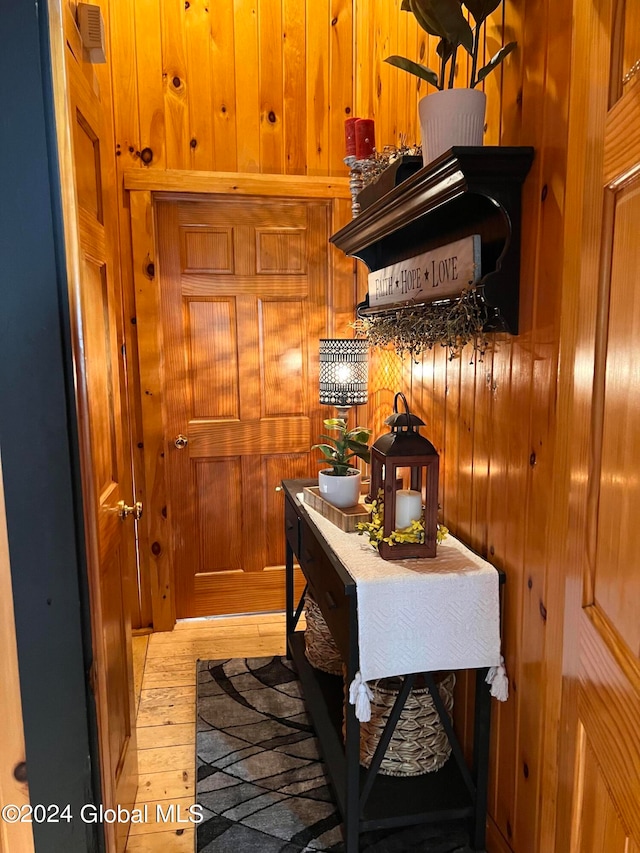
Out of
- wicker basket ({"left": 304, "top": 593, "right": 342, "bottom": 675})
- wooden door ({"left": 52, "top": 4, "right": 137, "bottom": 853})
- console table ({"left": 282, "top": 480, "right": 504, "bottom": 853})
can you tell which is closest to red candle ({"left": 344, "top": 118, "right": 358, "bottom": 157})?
wooden door ({"left": 52, "top": 4, "right": 137, "bottom": 853})

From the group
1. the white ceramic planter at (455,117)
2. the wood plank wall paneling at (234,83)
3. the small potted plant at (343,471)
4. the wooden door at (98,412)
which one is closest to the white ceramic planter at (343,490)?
the small potted plant at (343,471)

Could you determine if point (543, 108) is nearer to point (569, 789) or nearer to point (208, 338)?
point (569, 789)

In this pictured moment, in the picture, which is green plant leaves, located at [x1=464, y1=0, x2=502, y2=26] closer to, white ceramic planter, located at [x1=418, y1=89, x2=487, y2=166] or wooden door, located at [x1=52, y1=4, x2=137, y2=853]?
white ceramic planter, located at [x1=418, y1=89, x2=487, y2=166]

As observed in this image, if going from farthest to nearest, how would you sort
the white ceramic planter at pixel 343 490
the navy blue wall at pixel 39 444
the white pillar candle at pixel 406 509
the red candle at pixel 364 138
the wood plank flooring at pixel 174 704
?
the red candle at pixel 364 138
the white ceramic planter at pixel 343 490
the wood plank flooring at pixel 174 704
the white pillar candle at pixel 406 509
the navy blue wall at pixel 39 444

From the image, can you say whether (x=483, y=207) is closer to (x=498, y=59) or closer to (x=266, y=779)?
(x=498, y=59)

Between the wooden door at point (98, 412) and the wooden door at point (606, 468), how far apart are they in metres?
0.79

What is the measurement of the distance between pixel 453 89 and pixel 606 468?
43.0 inches

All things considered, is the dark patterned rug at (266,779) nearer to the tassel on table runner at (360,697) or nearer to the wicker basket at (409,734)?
the wicker basket at (409,734)

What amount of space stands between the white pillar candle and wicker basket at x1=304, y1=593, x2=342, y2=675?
0.74m

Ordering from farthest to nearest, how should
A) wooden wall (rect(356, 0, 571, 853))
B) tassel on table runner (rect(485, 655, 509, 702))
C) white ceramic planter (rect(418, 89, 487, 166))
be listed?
tassel on table runner (rect(485, 655, 509, 702)) < white ceramic planter (rect(418, 89, 487, 166)) < wooden wall (rect(356, 0, 571, 853))

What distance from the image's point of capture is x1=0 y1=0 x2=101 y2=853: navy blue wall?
98 cm

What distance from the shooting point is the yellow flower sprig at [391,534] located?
1690mm

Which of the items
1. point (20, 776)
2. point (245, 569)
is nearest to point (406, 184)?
point (20, 776)

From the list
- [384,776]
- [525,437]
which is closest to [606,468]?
[525,437]
